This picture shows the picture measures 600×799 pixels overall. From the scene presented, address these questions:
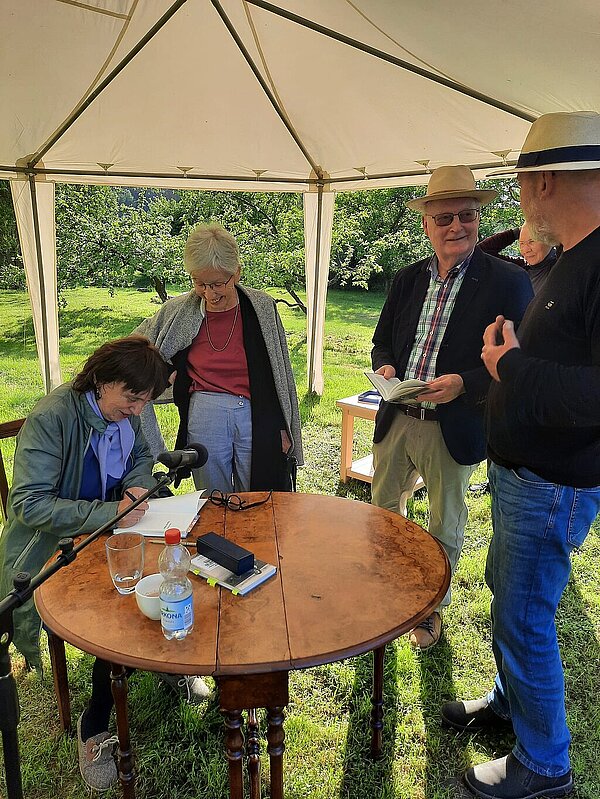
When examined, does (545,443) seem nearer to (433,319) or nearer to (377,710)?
(433,319)

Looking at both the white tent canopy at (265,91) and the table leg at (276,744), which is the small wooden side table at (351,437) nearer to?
the white tent canopy at (265,91)

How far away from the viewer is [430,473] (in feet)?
8.77

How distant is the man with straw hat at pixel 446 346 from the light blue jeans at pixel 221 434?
0.69 metres

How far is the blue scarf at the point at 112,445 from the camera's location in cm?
212

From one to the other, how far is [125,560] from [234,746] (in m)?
0.58

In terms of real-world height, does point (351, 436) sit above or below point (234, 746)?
below

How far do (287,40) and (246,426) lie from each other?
207 cm

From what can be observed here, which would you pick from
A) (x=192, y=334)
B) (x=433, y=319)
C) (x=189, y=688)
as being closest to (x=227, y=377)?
(x=192, y=334)

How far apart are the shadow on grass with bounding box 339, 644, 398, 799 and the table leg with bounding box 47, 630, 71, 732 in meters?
1.10

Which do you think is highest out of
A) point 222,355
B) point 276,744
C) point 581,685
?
point 222,355

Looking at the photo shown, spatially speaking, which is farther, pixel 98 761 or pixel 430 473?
pixel 430 473

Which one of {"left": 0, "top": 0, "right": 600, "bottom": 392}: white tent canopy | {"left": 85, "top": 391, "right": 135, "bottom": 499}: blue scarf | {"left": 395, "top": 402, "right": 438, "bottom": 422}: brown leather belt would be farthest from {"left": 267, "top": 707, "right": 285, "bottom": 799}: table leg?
{"left": 0, "top": 0, "right": 600, "bottom": 392}: white tent canopy

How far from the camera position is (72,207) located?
27.9 ft

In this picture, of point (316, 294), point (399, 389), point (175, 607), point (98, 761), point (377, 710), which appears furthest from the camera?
point (316, 294)
